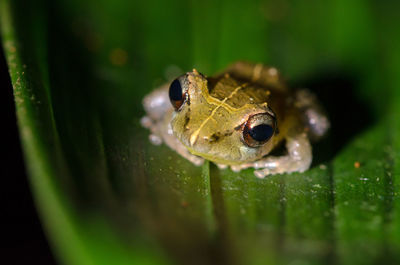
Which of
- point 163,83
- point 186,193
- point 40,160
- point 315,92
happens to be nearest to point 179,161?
point 186,193

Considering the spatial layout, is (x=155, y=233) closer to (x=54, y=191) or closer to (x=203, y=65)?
(x=54, y=191)

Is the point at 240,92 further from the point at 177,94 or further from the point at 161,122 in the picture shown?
the point at 161,122

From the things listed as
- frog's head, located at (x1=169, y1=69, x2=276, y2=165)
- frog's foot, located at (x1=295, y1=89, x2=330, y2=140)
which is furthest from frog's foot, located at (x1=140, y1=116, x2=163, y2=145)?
frog's foot, located at (x1=295, y1=89, x2=330, y2=140)

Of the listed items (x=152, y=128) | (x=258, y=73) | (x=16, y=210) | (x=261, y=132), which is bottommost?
(x=16, y=210)

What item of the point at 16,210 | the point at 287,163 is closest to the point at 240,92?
the point at 287,163

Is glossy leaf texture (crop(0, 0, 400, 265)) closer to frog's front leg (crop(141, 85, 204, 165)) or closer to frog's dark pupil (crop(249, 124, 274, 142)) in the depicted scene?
frog's front leg (crop(141, 85, 204, 165))

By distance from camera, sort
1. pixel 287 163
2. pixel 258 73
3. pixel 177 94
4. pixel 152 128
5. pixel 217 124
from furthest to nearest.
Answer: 1. pixel 258 73
2. pixel 152 128
3. pixel 287 163
4. pixel 177 94
5. pixel 217 124
